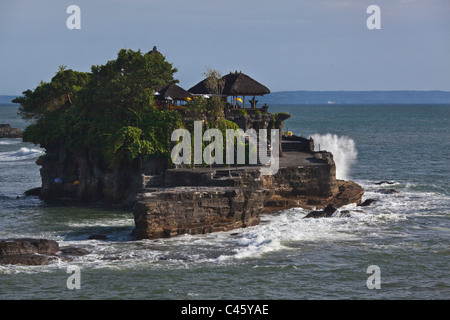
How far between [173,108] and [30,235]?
715 inches

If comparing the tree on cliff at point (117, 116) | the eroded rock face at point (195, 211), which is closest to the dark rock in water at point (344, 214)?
the eroded rock face at point (195, 211)

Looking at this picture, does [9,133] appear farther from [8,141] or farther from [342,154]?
[342,154]

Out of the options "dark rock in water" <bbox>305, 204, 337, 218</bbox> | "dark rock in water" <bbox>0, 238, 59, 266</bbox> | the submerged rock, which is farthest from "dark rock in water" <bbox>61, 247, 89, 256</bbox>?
"dark rock in water" <bbox>305, 204, 337, 218</bbox>

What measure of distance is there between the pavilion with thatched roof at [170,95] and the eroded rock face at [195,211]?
14319 millimetres

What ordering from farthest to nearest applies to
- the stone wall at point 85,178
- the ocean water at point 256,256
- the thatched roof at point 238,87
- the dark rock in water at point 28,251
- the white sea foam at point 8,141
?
the white sea foam at point 8,141 < the thatched roof at point 238,87 < the stone wall at point 85,178 < the dark rock in water at point 28,251 < the ocean water at point 256,256

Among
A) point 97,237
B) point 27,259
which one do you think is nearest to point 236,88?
point 97,237

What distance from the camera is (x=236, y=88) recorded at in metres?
58.2

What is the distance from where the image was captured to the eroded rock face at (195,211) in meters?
39.8

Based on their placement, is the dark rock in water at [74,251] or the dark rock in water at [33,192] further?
the dark rock in water at [33,192]

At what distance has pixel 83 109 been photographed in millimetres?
55406

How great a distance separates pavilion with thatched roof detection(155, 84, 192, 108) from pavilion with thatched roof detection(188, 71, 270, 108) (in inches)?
104

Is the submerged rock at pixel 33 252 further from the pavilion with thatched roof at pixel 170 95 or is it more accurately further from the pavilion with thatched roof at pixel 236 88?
the pavilion with thatched roof at pixel 236 88
